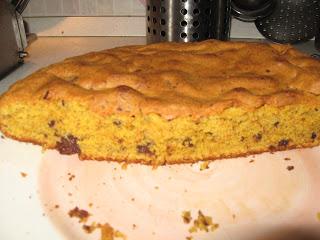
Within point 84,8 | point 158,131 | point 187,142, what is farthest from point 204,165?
point 84,8

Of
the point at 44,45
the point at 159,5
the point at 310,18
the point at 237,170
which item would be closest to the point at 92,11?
the point at 44,45

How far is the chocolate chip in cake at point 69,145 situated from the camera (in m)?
1.64

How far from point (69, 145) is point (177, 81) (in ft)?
2.00

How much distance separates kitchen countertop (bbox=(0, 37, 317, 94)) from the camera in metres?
2.57

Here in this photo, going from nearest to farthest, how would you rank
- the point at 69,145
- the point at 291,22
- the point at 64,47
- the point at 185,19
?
the point at 69,145 < the point at 185,19 < the point at 291,22 < the point at 64,47

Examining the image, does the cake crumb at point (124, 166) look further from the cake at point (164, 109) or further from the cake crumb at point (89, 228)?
Answer: the cake crumb at point (89, 228)

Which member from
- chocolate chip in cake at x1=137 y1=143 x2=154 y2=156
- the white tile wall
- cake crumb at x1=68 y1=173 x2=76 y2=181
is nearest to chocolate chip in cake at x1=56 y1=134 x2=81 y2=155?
cake crumb at x1=68 y1=173 x2=76 y2=181

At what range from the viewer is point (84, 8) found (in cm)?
288

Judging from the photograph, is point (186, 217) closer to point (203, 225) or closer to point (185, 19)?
point (203, 225)

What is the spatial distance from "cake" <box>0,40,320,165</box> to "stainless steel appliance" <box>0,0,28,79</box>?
66 cm

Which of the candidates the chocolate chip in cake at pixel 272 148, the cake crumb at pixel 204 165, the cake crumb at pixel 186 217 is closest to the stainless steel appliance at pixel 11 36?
the cake crumb at pixel 204 165

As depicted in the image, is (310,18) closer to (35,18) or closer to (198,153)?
(198,153)

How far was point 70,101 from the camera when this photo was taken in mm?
1543

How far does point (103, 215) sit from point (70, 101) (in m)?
0.54
